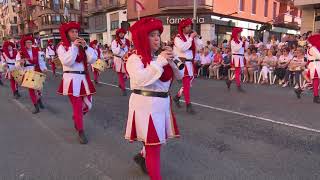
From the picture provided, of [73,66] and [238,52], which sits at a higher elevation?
[238,52]

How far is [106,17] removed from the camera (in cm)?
4009

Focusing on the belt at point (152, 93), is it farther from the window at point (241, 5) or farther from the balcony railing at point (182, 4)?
the window at point (241, 5)

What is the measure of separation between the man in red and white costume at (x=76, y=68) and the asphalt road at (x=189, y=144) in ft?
1.92

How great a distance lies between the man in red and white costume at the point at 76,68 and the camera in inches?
227

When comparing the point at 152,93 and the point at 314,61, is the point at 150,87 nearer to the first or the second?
the point at 152,93

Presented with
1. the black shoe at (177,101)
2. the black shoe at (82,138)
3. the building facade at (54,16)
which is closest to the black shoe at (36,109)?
the black shoe at (82,138)

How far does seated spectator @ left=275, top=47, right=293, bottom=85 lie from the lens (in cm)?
1314

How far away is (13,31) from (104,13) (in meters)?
70.6

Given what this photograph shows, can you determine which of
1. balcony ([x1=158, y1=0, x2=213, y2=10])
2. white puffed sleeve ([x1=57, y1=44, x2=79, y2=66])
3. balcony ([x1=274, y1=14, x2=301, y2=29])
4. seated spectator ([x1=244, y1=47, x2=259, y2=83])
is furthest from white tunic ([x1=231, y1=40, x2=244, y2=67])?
balcony ([x1=274, y1=14, x2=301, y2=29])

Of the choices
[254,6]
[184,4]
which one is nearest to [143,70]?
[184,4]

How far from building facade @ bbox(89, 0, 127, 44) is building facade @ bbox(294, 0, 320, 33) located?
59.5 ft

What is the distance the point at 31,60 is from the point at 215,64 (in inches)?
361

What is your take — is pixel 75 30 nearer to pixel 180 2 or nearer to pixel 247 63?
pixel 247 63

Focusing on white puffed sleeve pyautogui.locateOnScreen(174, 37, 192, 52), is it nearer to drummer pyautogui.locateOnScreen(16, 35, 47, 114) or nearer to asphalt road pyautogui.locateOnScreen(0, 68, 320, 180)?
asphalt road pyautogui.locateOnScreen(0, 68, 320, 180)
